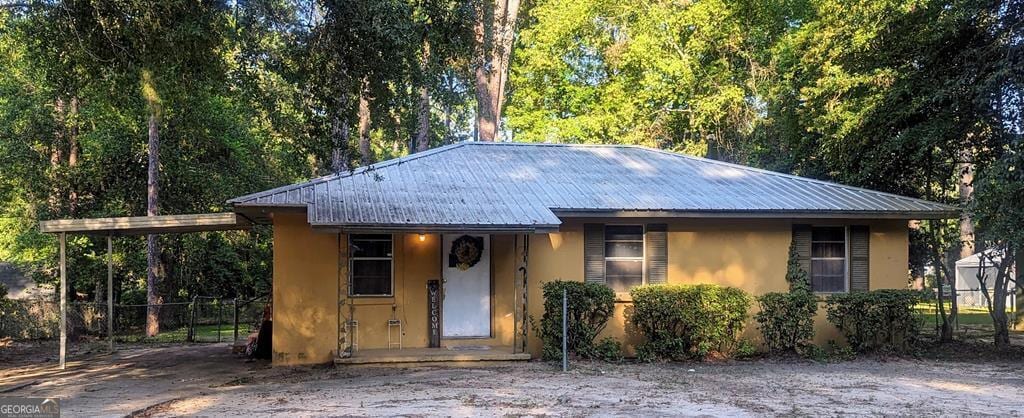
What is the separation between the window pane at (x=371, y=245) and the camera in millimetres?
11735

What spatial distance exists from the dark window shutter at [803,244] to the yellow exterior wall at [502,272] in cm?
18

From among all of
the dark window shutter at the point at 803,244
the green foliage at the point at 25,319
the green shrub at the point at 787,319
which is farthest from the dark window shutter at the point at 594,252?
the green foliage at the point at 25,319

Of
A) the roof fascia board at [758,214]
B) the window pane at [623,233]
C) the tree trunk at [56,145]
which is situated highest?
the tree trunk at [56,145]

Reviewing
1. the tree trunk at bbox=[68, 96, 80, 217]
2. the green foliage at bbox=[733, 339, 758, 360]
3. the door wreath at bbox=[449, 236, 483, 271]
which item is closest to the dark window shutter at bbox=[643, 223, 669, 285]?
the green foliage at bbox=[733, 339, 758, 360]

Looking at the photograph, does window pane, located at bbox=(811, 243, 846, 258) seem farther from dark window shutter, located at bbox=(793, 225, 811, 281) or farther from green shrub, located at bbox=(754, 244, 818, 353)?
green shrub, located at bbox=(754, 244, 818, 353)

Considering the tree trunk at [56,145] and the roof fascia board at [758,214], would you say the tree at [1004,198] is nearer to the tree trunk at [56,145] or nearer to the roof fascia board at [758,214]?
the roof fascia board at [758,214]

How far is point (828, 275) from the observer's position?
12781 mm

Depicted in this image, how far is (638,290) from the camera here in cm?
1155

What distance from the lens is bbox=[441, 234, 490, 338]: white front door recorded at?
11891 mm

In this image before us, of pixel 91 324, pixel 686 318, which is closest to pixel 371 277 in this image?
pixel 686 318

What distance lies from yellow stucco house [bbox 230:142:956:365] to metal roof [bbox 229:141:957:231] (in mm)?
33

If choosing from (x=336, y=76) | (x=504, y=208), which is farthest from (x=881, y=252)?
(x=336, y=76)

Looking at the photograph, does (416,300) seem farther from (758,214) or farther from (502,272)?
(758,214)

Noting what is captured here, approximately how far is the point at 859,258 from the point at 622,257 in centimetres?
390
